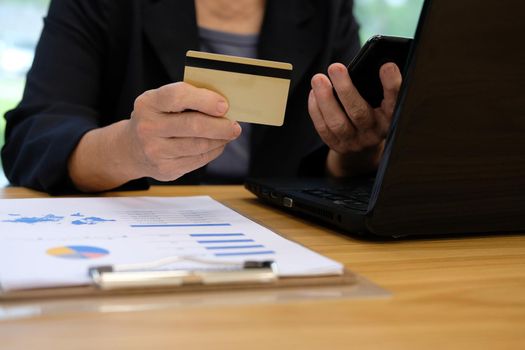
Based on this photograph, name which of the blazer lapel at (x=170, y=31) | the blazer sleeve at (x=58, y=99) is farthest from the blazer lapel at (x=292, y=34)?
the blazer sleeve at (x=58, y=99)

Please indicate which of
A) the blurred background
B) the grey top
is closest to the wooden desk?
the grey top

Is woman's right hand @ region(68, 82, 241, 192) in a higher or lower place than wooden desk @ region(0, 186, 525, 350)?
higher

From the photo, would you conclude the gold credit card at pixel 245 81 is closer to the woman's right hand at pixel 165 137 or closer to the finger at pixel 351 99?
the woman's right hand at pixel 165 137

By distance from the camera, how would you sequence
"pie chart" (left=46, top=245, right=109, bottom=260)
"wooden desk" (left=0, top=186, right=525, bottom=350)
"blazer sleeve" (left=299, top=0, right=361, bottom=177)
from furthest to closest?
"blazer sleeve" (left=299, top=0, right=361, bottom=177) → "pie chart" (left=46, top=245, right=109, bottom=260) → "wooden desk" (left=0, top=186, right=525, bottom=350)

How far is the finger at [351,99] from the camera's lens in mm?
859

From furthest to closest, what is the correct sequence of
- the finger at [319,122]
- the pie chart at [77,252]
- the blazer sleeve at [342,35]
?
1. the blazer sleeve at [342,35]
2. the finger at [319,122]
3. the pie chart at [77,252]

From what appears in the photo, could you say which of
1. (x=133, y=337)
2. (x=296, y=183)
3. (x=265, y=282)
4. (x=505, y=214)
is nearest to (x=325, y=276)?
(x=265, y=282)

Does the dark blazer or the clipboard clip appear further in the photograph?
the dark blazer

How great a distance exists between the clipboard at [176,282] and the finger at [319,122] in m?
0.44

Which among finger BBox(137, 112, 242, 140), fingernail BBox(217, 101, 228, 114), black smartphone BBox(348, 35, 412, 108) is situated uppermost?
black smartphone BBox(348, 35, 412, 108)

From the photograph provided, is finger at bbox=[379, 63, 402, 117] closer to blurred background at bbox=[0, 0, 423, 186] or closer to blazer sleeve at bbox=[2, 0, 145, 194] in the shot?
blazer sleeve at bbox=[2, 0, 145, 194]

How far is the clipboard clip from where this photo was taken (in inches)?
18.3

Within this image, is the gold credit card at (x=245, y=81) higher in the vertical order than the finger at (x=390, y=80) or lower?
lower

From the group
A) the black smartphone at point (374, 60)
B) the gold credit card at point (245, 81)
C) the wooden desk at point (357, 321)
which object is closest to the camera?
the wooden desk at point (357, 321)
